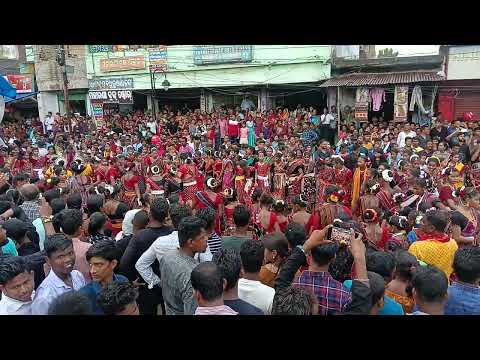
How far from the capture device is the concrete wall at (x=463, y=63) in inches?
539

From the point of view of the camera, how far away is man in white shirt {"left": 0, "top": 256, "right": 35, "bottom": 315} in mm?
2695

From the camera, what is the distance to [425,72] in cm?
1444

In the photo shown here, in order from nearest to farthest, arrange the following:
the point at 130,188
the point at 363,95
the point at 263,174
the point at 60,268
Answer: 1. the point at 60,268
2. the point at 130,188
3. the point at 263,174
4. the point at 363,95

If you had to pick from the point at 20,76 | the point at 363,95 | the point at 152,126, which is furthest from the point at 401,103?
the point at 20,76

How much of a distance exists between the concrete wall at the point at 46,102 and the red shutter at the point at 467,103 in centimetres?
1863

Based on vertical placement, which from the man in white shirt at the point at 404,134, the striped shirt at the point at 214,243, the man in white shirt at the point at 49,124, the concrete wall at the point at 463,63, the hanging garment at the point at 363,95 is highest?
the concrete wall at the point at 463,63

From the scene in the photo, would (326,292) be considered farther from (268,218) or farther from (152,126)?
(152,126)

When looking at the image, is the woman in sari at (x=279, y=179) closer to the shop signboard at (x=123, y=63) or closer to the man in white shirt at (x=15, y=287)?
the man in white shirt at (x=15, y=287)

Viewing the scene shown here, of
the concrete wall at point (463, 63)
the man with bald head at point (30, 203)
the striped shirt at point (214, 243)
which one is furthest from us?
the concrete wall at point (463, 63)

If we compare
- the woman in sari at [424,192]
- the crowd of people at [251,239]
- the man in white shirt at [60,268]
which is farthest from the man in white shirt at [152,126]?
the man in white shirt at [60,268]

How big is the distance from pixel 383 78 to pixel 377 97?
65cm

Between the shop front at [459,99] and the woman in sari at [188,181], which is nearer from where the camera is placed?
the woman in sari at [188,181]

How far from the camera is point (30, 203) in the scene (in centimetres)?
570
